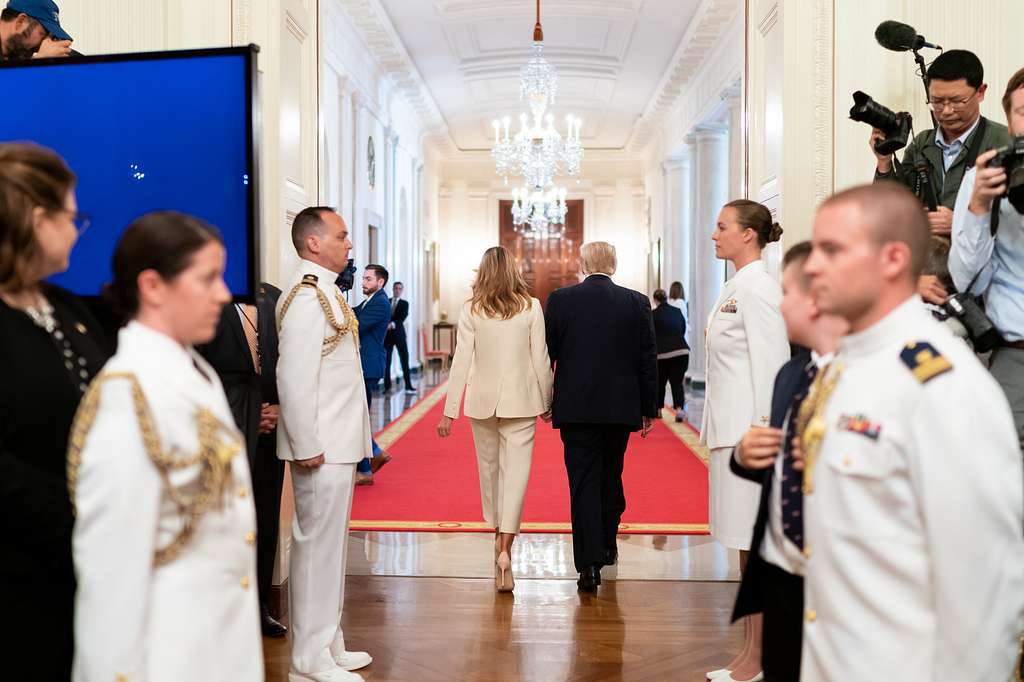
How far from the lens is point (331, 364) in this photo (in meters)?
3.35

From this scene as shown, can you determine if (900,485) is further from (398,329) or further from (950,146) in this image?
(398,329)

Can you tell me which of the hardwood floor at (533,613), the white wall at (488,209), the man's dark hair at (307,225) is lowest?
the hardwood floor at (533,613)

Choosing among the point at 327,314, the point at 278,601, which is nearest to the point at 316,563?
the point at 327,314

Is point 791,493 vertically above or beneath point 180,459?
beneath

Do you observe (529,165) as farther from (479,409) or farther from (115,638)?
(115,638)

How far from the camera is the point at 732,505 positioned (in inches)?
138

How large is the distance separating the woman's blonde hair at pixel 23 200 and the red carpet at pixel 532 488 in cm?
409

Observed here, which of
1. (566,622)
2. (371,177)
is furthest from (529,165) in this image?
(566,622)

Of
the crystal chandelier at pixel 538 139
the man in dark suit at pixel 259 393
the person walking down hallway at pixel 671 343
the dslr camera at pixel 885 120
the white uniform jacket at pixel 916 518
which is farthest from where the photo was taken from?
the crystal chandelier at pixel 538 139

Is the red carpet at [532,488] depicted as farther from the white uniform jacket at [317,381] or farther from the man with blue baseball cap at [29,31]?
the man with blue baseball cap at [29,31]

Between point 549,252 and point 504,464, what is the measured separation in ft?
59.5

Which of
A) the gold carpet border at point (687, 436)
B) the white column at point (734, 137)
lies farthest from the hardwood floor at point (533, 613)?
the white column at point (734, 137)

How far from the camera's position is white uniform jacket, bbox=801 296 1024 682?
5.08 ft

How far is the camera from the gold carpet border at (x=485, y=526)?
5730 millimetres
